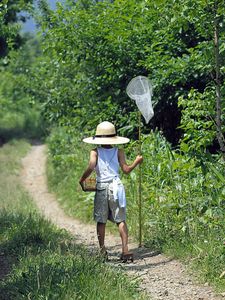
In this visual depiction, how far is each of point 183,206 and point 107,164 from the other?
1117mm

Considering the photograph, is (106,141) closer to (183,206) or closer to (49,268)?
(183,206)

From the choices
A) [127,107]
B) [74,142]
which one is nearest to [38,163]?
[74,142]

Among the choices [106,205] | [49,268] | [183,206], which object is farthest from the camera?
[183,206]

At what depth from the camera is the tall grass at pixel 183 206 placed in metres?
7.01

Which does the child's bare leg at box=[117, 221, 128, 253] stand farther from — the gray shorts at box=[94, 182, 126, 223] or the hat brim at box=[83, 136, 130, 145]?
the hat brim at box=[83, 136, 130, 145]

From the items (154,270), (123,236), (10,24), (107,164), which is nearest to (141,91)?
(107,164)

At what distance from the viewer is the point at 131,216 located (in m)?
9.42

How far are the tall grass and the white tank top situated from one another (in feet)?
3.07

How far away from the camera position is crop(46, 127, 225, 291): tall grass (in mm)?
7012

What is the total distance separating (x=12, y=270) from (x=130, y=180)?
146 inches

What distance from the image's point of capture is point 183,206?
7.94m

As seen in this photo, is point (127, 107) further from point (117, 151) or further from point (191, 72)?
point (117, 151)

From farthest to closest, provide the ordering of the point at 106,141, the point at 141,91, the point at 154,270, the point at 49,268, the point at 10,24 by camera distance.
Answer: the point at 10,24 < the point at 141,91 < the point at 106,141 < the point at 154,270 < the point at 49,268

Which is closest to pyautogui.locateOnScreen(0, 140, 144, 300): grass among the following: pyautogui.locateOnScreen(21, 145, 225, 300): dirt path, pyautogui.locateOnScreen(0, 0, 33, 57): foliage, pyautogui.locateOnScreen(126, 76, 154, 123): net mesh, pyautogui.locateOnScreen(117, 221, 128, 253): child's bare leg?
pyautogui.locateOnScreen(21, 145, 225, 300): dirt path
